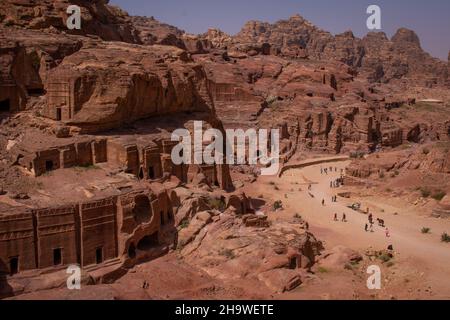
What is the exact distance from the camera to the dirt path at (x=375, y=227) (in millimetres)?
27844

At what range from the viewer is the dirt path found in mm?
27844

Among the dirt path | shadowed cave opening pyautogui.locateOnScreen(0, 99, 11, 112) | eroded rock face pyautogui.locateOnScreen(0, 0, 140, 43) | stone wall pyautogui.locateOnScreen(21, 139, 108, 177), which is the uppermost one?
eroded rock face pyautogui.locateOnScreen(0, 0, 140, 43)

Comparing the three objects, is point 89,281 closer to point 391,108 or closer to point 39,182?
point 39,182

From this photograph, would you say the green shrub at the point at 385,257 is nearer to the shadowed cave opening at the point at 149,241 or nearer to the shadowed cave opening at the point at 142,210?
the shadowed cave opening at the point at 149,241

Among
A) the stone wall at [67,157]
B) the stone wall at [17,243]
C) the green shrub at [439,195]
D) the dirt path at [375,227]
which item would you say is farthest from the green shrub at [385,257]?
the stone wall at [17,243]

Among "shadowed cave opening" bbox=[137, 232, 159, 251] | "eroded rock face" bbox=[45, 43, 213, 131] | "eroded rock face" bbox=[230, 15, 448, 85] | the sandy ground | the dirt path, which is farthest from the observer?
"eroded rock face" bbox=[230, 15, 448, 85]

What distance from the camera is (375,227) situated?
114 feet

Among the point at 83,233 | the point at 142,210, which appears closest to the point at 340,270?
the point at 142,210

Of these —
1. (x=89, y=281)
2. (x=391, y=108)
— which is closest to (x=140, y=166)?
(x=89, y=281)

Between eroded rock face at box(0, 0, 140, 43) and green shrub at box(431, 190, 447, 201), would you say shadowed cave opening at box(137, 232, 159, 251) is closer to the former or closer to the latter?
eroded rock face at box(0, 0, 140, 43)

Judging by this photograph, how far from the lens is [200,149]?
113ft

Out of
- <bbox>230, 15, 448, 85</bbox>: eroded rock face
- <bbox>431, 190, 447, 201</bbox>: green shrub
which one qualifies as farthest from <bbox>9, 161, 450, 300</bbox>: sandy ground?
<bbox>230, 15, 448, 85</bbox>: eroded rock face

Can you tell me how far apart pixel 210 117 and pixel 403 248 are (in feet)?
53.2

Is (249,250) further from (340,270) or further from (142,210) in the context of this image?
(142,210)
